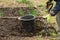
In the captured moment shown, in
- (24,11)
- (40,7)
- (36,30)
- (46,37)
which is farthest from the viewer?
(40,7)

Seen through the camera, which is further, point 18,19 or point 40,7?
point 40,7

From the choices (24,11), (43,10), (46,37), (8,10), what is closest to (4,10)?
(8,10)

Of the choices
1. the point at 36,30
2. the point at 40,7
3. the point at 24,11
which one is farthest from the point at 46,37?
the point at 40,7

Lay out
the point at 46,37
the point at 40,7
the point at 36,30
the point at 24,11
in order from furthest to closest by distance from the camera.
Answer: the point at 40,7
the point at 24,11
the point at 36,30
the point at 46,37

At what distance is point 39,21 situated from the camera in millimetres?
6477

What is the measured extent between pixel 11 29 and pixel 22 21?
416mm

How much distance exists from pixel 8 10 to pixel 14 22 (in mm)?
1349

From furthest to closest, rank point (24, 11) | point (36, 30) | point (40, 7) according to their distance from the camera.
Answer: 1. point (40, 7)
2. point (24, 11)
3. point (36, 30)

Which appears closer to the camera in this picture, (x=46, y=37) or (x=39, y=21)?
(x=46, y=37)

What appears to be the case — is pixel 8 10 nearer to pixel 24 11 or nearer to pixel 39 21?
pixel 24 11

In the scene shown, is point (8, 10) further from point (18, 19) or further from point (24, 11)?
point (18, 19)

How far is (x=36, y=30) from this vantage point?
20.4ft

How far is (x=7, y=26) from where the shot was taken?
6383 mm

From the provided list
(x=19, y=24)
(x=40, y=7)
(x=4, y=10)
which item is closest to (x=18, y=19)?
(x=19, y=24)
